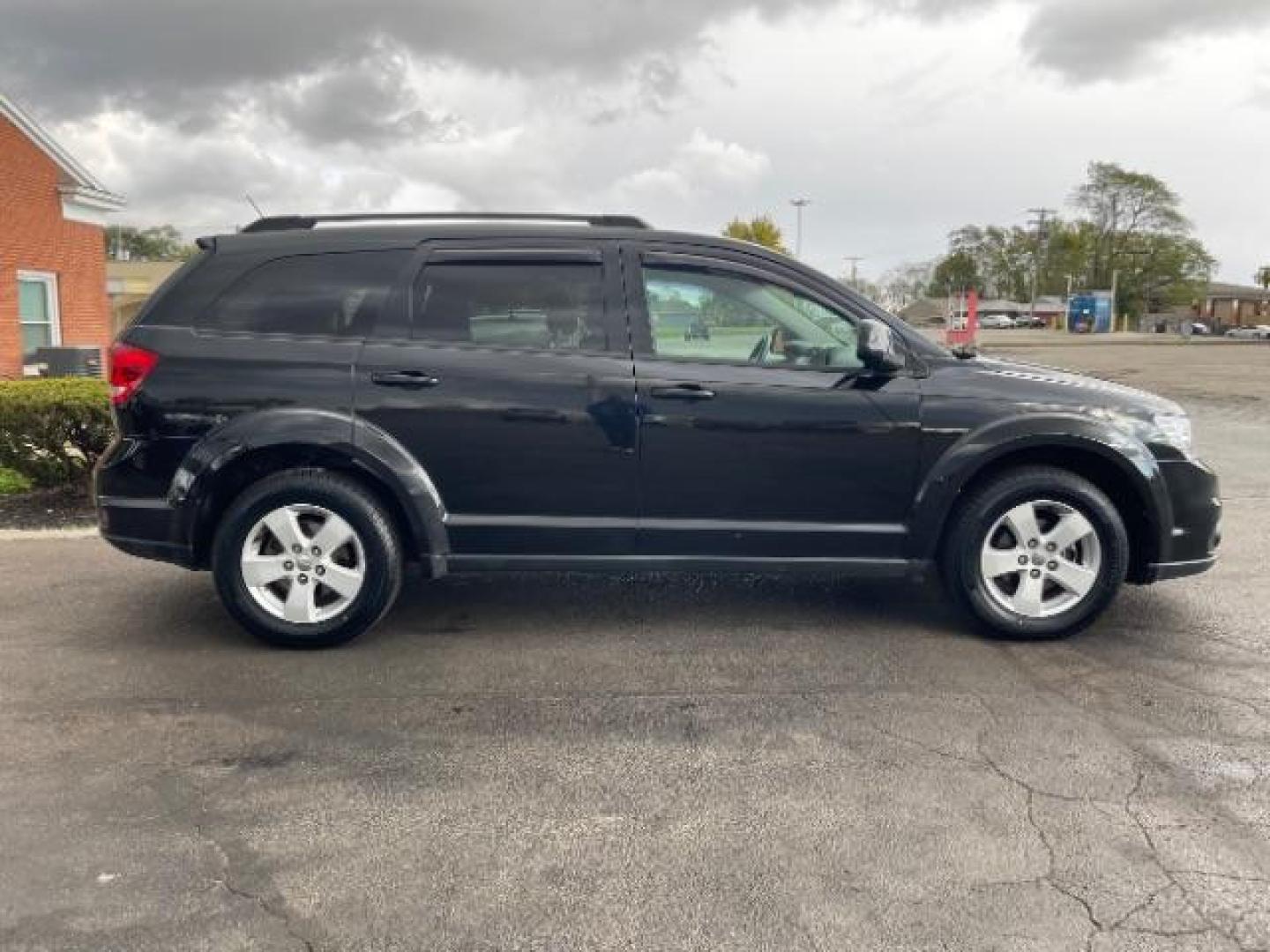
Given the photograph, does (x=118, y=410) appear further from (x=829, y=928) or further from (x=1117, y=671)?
(x=1117, y=671)

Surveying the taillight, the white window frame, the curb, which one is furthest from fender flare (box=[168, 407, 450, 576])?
the white window frame

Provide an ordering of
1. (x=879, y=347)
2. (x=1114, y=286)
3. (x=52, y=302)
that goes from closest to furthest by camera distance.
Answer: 1. (x=879, y=347)
2. (x=52, y=302)
3. (x=1114, y=286)

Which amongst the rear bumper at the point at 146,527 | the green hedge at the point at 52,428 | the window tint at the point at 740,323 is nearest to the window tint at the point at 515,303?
the window tint at the point at 740,323

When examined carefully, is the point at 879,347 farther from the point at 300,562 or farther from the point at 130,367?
the point at 130,367

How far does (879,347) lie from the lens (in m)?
4.18

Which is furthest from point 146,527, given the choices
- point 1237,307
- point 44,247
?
point 1237,307

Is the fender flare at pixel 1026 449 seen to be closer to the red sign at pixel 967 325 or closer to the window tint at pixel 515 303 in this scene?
the window tint at pixel 515 303

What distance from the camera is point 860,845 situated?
9.18ft

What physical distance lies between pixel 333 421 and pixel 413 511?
1.66 feet

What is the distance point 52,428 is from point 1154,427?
6953 mm

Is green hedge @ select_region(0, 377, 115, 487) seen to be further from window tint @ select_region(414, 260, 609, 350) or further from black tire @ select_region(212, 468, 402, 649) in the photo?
window tint @ select_region(414, 260, 609, 350)

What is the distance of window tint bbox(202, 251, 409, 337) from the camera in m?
4.35

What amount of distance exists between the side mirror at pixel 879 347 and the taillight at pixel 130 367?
3.02m

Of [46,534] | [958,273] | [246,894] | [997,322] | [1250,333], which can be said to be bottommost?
[246,894]
